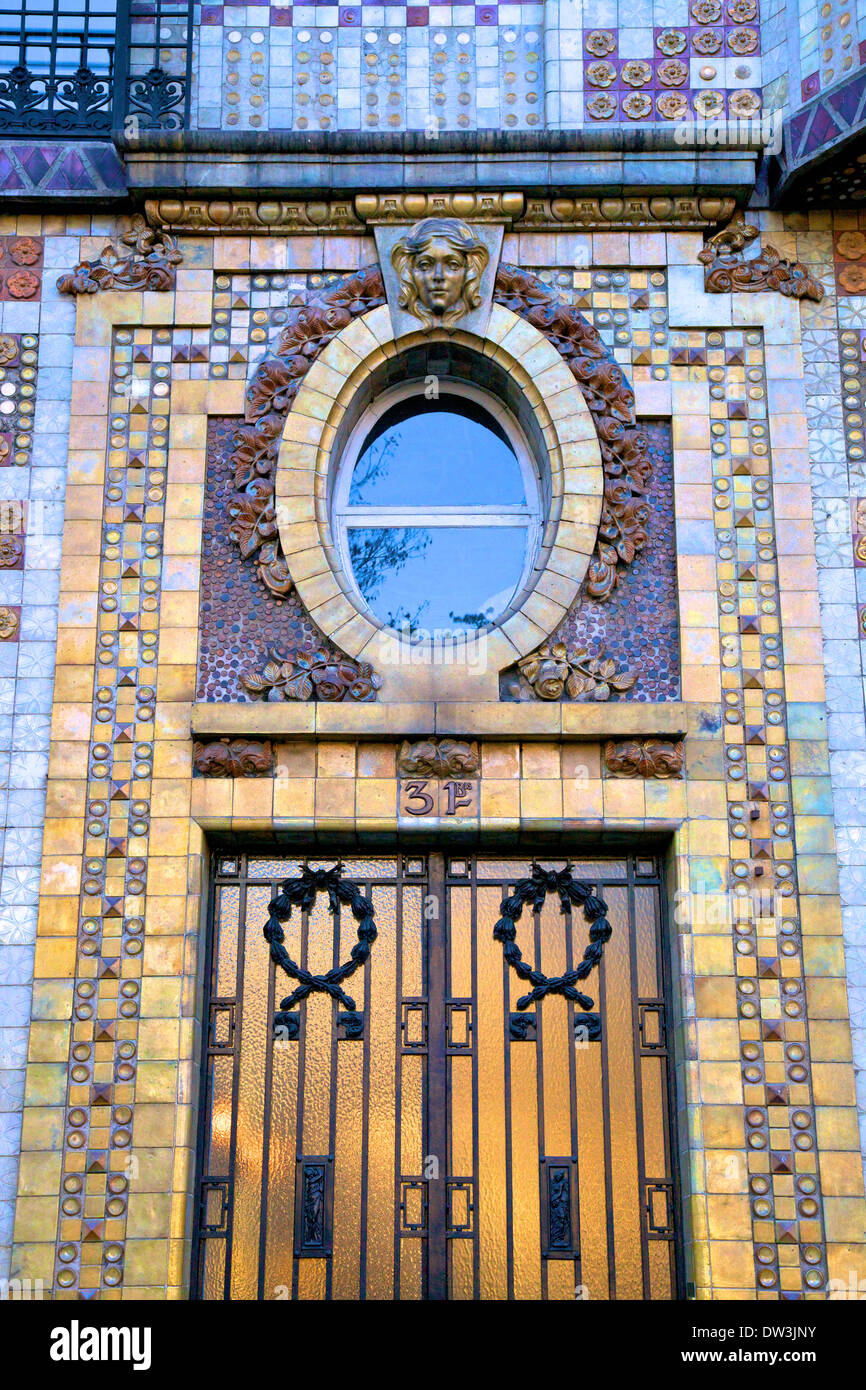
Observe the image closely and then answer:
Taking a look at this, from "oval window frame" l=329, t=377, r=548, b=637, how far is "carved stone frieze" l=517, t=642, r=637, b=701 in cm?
44

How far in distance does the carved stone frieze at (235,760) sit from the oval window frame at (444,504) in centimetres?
123

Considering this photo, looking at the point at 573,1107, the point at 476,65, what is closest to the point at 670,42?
the point at 476,65

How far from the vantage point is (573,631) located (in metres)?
12.1

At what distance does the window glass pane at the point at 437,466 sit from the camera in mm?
12805

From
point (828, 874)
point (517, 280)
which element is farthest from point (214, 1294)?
point (517, 280)

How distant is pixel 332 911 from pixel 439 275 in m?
4.48

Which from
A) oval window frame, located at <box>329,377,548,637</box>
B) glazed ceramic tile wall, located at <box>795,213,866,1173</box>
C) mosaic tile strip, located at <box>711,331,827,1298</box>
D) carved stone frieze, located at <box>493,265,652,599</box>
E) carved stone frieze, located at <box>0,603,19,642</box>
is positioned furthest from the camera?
oval window frame, located at <box>329,377,548,637</box>

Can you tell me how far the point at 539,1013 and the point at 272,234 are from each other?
19.2 ft

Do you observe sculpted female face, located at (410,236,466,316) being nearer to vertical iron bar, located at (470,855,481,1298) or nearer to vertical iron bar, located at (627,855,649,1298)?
vertical iron bar, located at (470,855,481,1298)

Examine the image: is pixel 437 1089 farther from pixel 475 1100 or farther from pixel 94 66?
pixel 94 66

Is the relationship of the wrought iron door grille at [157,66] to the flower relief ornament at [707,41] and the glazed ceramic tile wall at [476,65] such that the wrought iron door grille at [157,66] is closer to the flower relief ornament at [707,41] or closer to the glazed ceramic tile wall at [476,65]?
the glazed ceramic tile wall at [476,65]

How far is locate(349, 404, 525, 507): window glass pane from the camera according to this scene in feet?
42.0

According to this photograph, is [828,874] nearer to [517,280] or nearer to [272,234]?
[517,280]

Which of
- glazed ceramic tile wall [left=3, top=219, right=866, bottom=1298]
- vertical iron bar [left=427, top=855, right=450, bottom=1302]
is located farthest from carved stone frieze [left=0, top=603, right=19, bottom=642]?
vertical iron bar [left=427, top=855, right=450, bottom=1302]
